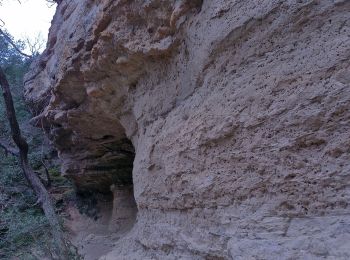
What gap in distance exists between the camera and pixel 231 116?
2.30 metres

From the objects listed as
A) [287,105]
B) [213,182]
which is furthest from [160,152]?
[287,105]

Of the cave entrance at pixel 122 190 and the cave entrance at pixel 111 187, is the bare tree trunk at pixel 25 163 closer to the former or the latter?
the cave entrance at pixel 111 187

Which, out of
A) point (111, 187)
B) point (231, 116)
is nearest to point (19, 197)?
point (111, 187)

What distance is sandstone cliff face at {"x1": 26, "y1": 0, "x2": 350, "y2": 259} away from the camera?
5.82 ft

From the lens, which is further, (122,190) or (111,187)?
(111,187)

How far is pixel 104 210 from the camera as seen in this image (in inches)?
261

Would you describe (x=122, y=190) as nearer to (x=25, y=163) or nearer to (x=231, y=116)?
(x=25, y=163)

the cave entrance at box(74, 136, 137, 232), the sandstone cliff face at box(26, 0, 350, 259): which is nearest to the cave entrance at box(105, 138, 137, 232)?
the cave entrance at box(74, 136, 137, 232)

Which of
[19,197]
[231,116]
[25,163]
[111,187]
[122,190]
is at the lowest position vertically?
[231,116]

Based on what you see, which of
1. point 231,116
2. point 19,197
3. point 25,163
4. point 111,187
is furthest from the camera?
point 19,197

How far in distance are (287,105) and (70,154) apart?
15.8 feet

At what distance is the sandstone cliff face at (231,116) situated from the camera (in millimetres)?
1773

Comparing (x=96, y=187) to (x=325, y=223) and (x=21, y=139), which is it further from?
(x=325, y=223)

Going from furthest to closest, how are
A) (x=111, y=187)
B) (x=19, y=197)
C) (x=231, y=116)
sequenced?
(x=19, y=197), (x=111, y=187), (x=231, y=116)
